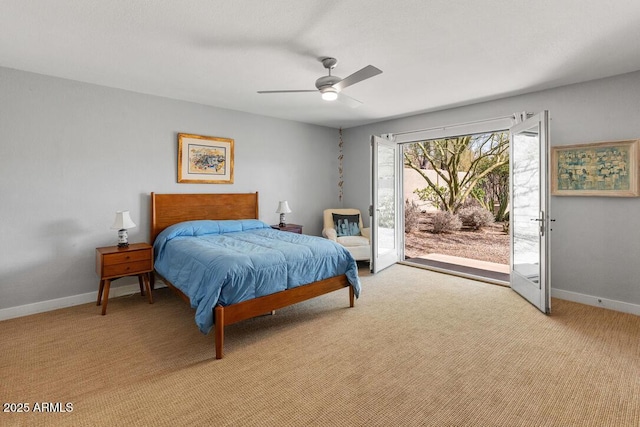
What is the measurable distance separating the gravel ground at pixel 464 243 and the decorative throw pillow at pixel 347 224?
150cm

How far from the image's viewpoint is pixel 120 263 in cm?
346

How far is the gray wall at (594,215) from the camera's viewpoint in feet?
11.1

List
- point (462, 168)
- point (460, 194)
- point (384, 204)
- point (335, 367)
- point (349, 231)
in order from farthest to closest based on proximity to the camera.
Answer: point (462, 168) < point (460, 194) < point (349, 231) < point (384, 204) < point (335, 367)

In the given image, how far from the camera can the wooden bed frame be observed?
2588 mm

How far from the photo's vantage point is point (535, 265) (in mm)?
3568

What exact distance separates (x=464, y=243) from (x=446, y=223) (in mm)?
968

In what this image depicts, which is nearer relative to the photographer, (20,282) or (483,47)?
(483,47)

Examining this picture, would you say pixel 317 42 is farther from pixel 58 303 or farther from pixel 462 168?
pixel 462 168

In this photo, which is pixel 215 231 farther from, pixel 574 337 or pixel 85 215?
pixel 574 337

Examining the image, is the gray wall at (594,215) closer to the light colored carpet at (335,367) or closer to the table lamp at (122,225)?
the light colored carpet at (335,367)

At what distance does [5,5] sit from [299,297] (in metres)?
3.10

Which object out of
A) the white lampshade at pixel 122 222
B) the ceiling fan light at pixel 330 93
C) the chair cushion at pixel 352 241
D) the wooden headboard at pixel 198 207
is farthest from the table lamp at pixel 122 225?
the chair cushion at pixel 352 241

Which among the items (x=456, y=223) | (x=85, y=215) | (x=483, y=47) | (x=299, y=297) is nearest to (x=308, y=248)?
(x=299, y=297)

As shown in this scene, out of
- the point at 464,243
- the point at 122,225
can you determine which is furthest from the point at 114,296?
the point at 464,243
